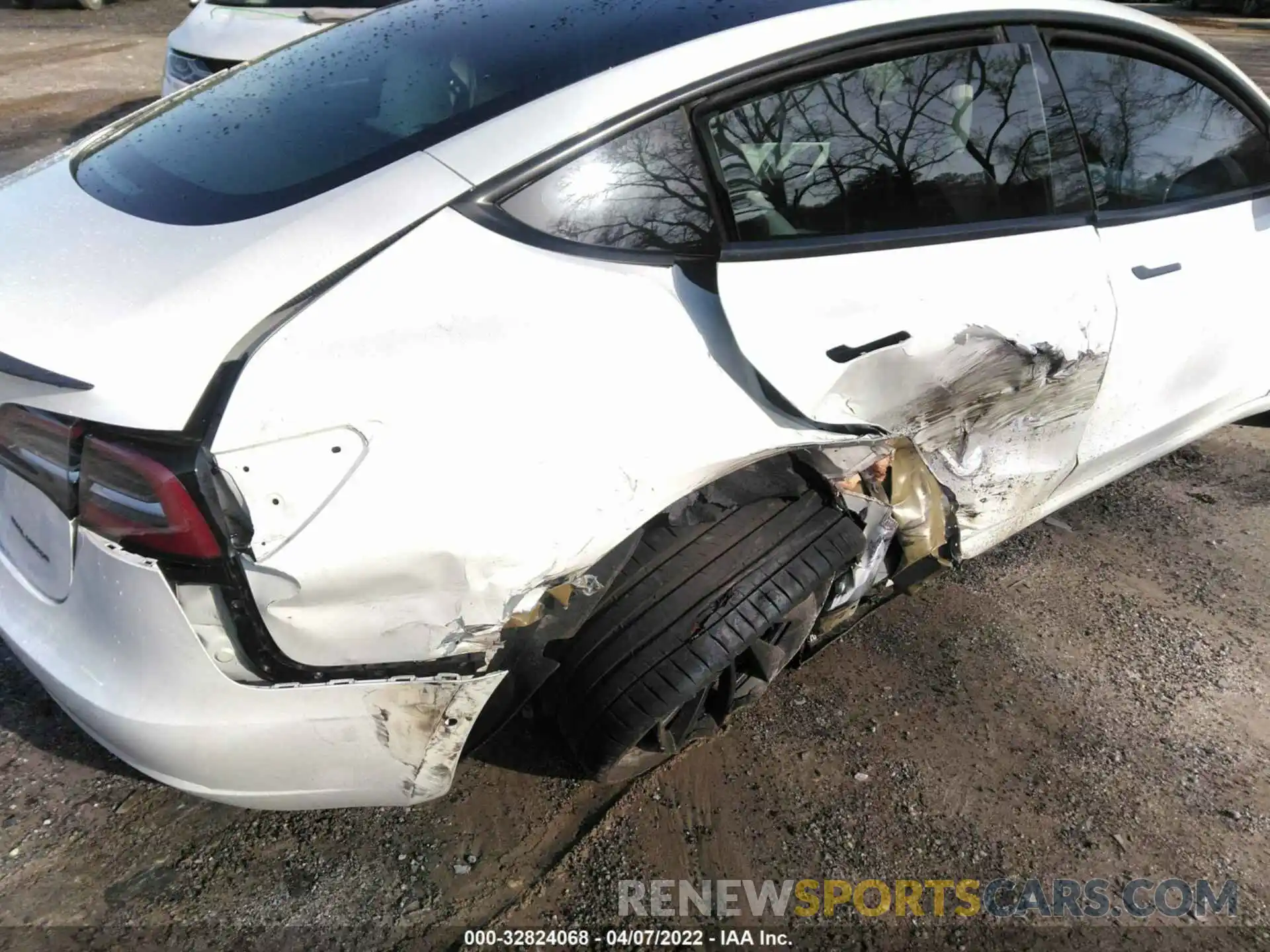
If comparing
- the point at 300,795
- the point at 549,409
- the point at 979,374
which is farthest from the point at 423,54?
the point at 300,795

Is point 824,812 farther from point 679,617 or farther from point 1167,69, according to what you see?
point 1167,69

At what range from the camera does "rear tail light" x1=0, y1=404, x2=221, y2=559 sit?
1437 millimetres

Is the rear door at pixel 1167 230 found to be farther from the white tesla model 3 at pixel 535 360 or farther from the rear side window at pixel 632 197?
the rear side window at pixel 632 197

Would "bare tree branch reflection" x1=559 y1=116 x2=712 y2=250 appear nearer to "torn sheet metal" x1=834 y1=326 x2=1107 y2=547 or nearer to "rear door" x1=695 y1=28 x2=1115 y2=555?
"rear door" x1=695 y1=28 x2=1115 y2=555

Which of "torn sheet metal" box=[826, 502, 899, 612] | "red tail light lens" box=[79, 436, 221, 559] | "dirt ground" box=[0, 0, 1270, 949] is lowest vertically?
"dirt ground" box=[0, 0, 1270, 949]

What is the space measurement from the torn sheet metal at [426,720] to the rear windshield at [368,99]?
35.0 inches

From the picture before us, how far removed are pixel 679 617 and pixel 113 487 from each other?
1.02 m

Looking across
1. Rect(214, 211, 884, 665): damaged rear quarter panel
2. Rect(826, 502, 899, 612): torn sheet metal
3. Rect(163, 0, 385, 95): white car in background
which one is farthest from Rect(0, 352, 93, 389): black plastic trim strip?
Rect(163, 0, 385, 95): white car in background

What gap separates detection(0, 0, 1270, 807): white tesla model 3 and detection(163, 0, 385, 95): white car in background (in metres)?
3.52

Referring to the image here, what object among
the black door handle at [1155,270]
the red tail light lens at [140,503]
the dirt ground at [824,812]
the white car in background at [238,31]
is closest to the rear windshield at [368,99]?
the red tail light lens at [140,503]

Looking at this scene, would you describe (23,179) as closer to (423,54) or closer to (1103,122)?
(423,54)

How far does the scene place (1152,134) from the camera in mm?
2566

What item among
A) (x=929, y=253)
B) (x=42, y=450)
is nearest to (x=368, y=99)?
(x=42, y=450)

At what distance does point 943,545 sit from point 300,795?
159 centimetres
